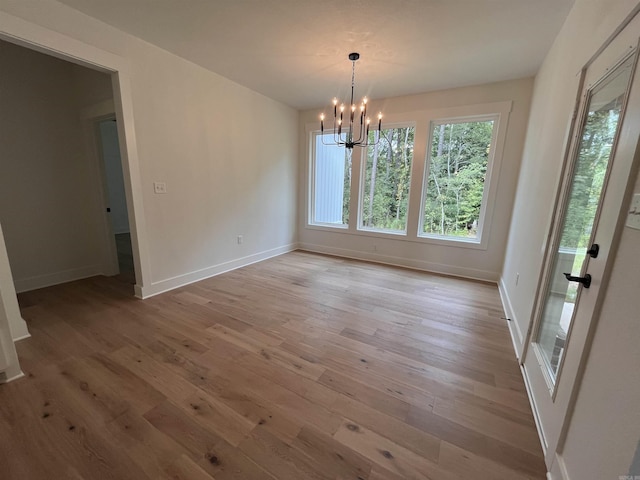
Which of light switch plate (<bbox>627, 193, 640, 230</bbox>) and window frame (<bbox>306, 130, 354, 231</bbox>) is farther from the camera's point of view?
window frame (<bbox>306, 130, 354, 231</bbox>)

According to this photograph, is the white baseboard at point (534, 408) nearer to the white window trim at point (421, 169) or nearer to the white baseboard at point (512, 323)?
the white baseboard at point (512, 323)

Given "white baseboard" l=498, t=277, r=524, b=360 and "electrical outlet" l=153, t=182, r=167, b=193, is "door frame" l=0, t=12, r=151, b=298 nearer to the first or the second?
"electrical outlet" l=153, t=182, r=167, b=193

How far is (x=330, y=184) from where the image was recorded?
5.14 m

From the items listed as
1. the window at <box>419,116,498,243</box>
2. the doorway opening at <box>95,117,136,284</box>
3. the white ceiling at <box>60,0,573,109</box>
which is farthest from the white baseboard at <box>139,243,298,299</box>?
the window at <box>419,116,498,243</box>

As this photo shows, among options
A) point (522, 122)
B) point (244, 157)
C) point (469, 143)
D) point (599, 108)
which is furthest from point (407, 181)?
point (599, 108)

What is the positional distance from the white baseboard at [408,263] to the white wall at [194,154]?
43.9 inches

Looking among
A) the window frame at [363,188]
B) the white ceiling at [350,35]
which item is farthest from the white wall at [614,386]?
the window frame at [363,188]

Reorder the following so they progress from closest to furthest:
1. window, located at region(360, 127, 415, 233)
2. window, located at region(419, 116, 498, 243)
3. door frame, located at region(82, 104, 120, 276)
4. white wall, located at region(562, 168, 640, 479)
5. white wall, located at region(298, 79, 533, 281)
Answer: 1. white wall, located at region(562, 168, 640, 479)
2. door frame, located at region(82, 104, 120, 276)
3. white wall, located at region(298, 79, 533, 281)
4. window, located at region(419, 116, 498, 243)
5. window, located at region(360, 127, 415, 233)

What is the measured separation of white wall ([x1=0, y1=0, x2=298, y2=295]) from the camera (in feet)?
8.77

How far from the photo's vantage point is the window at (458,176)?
3.77 meters

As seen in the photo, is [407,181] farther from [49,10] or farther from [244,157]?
[49,10]

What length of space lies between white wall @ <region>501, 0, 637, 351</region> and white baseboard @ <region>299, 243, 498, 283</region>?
0.85 m

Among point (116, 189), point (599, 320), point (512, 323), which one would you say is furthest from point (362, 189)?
point (116, 189)

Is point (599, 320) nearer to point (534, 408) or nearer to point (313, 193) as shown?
point (534, 408)
